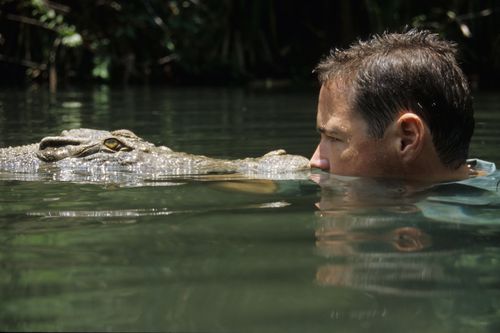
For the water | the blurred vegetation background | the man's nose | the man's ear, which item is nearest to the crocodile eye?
the water

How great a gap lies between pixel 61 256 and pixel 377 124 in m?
1.86

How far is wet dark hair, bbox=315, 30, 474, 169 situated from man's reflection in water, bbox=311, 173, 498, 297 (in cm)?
35

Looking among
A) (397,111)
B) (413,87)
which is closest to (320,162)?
(397,111)

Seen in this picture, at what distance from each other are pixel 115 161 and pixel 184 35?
12267 millimetres

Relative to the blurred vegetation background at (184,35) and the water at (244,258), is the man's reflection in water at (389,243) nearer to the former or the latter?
the water at (244,258)

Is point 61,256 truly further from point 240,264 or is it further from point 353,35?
point 353,35

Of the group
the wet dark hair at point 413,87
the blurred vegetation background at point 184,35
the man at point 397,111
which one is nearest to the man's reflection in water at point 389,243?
the man at point 397,111

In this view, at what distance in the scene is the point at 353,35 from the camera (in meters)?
17.7

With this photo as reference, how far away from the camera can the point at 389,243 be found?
306cm

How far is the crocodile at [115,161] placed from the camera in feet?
16.5

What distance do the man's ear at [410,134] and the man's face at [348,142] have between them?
0.08 metres

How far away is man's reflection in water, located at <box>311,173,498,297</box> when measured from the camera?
2555 mm

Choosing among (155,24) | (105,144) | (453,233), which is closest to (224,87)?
(155,24)

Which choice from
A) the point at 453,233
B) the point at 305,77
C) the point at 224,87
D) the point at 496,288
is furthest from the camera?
the point at 305,77
